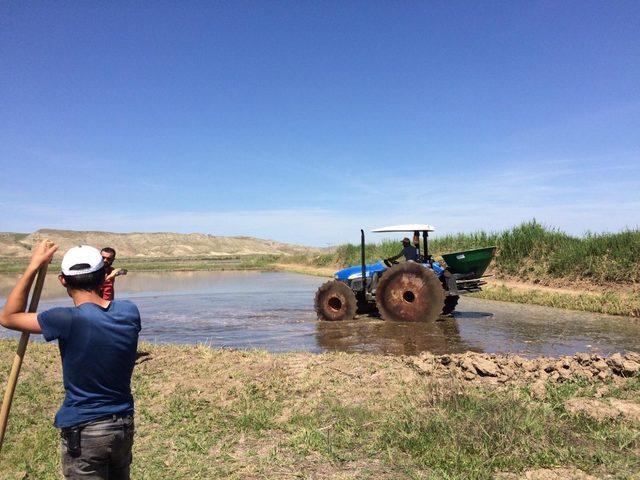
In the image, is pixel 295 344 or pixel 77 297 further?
pixel 295 344

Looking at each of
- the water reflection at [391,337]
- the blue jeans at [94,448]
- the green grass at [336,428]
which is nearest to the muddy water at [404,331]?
the water reflection at [391,337]

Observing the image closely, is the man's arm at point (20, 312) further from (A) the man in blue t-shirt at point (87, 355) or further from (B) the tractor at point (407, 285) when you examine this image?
(B) the tractor at point (407, 285)

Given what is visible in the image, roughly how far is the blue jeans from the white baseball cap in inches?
32.3

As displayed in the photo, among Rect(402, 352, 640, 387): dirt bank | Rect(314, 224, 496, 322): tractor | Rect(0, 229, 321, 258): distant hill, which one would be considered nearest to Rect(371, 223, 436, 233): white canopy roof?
Rect(314, 224, 496, 322): tractor

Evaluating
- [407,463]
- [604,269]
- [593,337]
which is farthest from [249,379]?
[604,269]

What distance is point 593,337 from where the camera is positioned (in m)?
10.1

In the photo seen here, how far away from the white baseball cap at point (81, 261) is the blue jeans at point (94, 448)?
822 millimetres

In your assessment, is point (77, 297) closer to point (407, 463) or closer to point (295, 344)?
point (407, 463)

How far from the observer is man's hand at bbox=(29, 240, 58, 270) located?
8.99 feet

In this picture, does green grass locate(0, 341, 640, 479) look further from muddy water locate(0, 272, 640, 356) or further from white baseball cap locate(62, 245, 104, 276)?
muddy water locate(0, 272, 640, 356)

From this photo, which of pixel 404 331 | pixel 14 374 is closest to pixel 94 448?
pixel 14 374

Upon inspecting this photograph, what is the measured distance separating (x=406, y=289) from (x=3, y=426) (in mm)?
9858

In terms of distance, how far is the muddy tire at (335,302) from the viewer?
12.8 meters

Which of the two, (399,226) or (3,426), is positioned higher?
(399,226)
